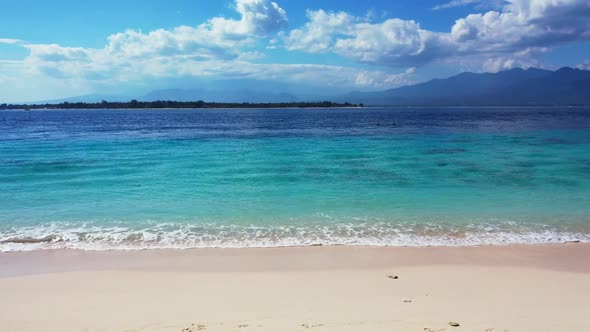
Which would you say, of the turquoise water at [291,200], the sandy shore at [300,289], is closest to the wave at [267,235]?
the turquoise water at [291,200]

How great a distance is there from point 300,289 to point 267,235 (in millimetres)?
3561

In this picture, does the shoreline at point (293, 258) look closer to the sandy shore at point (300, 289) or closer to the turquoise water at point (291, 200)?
the sandy shore at point (300, 289)

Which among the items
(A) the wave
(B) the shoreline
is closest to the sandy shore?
(B) the shoreline

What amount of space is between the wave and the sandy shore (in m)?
0.51

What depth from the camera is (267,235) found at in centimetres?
1098

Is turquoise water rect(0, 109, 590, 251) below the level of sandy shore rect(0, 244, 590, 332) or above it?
above

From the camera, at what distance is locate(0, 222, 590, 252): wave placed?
10312 mm

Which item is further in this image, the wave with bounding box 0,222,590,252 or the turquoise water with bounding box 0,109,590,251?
the turquoise water with bounding box 0,109,590,251

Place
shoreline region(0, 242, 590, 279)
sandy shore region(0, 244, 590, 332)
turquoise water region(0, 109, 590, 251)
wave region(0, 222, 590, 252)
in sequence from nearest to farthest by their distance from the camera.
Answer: sandy shore region(0, 244, 590, 332) < shoreline region(0, 242, 590, 279) < wave region(0, 222, 590, 252) < turquoise water region(0, 109, 590, 251)

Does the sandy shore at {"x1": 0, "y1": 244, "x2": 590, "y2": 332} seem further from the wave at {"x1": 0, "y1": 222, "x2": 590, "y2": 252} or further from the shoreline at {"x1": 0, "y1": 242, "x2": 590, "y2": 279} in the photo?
the wave at {"x1": 0, "y1": 222, "x2": 590, "y2": 252}

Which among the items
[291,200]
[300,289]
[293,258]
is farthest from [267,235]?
[291,200]

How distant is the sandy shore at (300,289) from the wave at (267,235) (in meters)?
0.51

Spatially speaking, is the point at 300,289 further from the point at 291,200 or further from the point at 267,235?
the point at 291,200

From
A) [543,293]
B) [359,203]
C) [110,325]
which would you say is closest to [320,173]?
[359,203]
